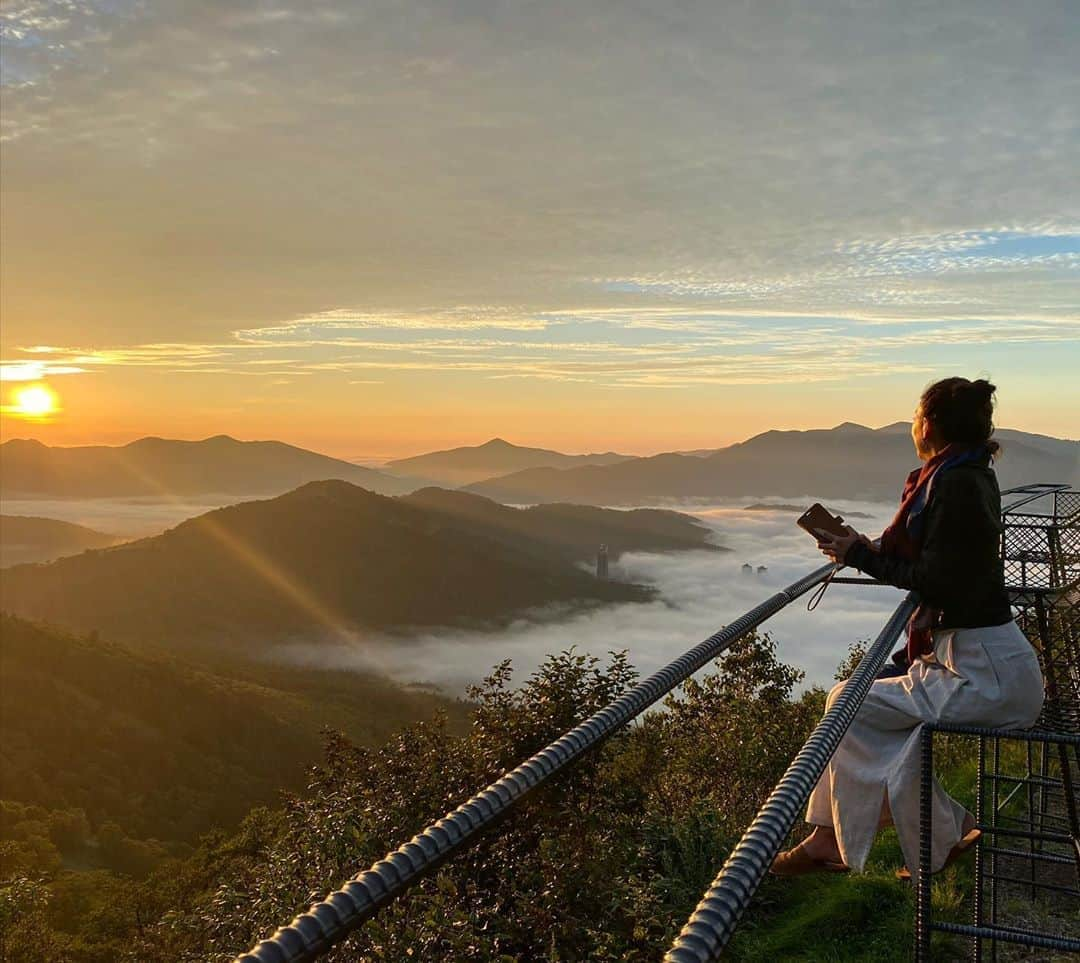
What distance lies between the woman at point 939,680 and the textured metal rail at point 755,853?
114 cm

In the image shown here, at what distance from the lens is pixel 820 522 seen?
3510 mm

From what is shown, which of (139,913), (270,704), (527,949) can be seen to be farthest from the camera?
(270,704)

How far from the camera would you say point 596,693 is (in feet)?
56.2

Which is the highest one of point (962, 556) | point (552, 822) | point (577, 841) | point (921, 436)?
point (921, 436)

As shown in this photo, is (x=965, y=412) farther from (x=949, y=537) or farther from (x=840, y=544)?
(x=840, y=544)

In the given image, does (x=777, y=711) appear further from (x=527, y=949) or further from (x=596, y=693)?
(x=527, y=949)

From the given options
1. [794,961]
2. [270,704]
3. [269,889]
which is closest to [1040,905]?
[794,961]

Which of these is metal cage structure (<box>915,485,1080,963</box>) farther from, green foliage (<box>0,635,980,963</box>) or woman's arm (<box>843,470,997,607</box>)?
green foliage (<box>0,635,980,963</box>)

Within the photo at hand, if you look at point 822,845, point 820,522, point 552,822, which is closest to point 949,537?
point 820,522

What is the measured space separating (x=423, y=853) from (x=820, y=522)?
254cm

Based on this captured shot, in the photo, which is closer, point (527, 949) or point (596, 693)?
point (527, 949)

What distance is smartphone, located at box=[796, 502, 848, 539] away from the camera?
3486mm

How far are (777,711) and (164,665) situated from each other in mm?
118888

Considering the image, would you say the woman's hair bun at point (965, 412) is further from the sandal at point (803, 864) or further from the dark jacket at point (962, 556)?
the sandal at point (803, 864)
